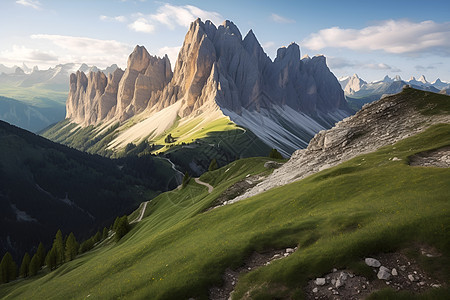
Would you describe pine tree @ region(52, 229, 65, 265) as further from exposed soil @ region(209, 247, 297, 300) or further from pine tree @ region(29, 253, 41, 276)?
exposed soil @ region(209, 247, 297, 300)

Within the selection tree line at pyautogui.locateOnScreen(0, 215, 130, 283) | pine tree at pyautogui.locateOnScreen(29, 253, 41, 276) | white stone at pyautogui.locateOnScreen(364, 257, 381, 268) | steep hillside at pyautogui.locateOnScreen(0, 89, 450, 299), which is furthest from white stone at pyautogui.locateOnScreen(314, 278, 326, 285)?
pine tree at pyautogui.locateOnScreen(29, 253, 41, 276)

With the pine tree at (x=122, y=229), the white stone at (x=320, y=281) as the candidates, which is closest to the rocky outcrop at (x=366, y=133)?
the white stone at (x=320, y=281)

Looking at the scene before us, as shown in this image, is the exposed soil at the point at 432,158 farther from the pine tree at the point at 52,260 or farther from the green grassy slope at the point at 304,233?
the pine tree at the point at 52,260

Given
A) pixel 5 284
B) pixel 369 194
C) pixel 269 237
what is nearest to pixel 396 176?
pixel 369 194

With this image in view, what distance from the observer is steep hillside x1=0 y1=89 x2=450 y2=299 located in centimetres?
1764

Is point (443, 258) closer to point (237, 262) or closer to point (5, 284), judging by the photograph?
point (237, 262)

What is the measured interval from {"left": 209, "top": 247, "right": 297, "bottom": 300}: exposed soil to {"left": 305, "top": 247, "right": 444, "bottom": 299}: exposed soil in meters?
4.70

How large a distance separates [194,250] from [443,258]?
20893 mm

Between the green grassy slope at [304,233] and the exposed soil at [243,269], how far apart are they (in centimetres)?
57

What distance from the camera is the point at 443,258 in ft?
54.6

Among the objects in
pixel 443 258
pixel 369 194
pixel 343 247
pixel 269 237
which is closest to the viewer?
pixel 443 258

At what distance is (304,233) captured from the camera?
23953 mm

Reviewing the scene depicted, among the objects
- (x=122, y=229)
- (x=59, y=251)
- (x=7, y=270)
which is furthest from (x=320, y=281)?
(x=7, y=270)

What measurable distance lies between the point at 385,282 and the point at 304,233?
26.3ft
